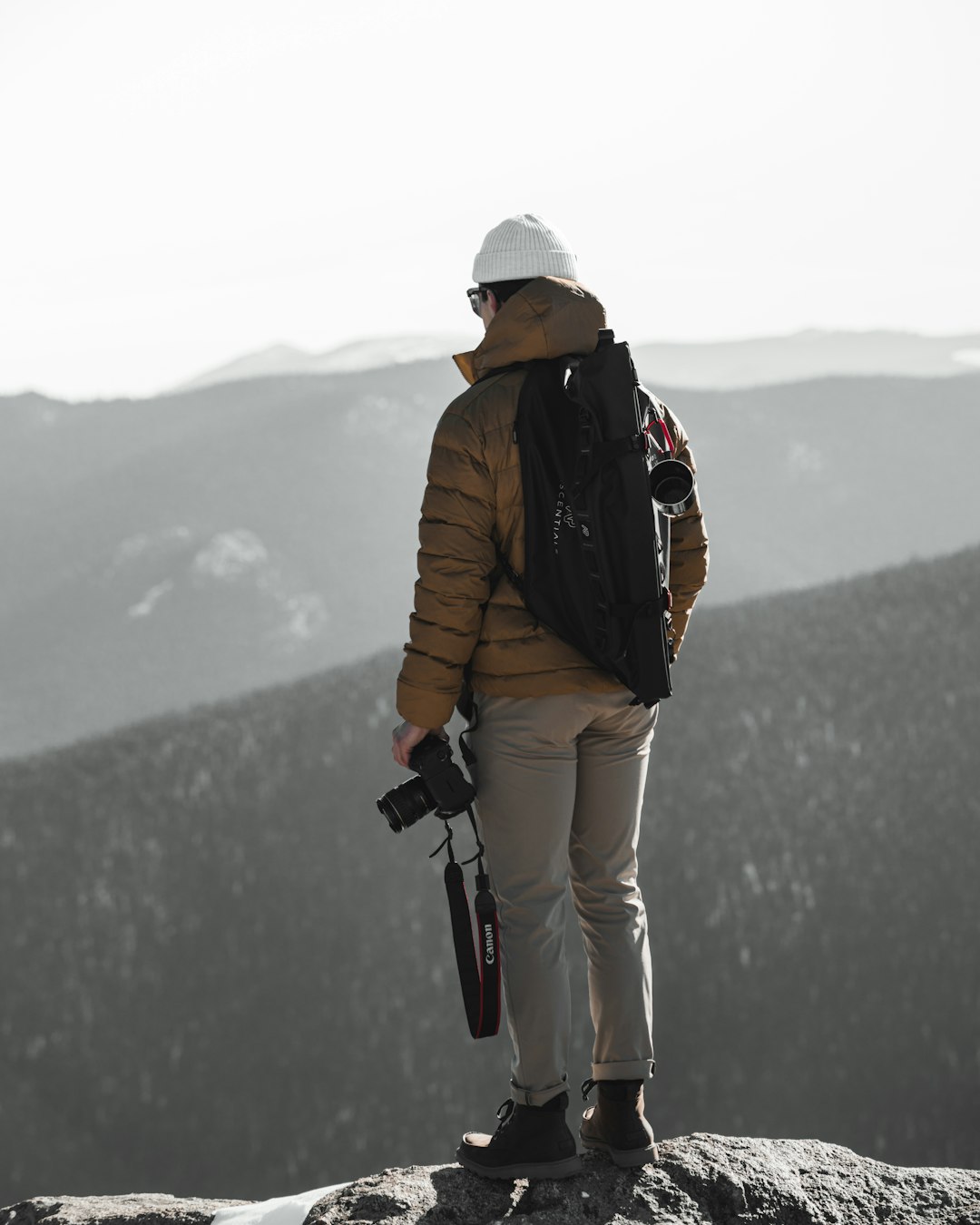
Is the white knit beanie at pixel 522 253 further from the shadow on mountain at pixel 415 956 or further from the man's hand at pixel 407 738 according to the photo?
the shadow on mountain at pixel 415 956

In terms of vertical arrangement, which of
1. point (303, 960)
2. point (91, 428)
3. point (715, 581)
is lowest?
point (303, 960)

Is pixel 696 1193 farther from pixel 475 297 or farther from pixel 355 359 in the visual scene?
pixel 355 359

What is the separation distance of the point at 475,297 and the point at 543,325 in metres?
0.45

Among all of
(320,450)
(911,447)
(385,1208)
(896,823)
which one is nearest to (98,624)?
(320,450)

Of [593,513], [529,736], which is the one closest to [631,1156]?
[529,736]

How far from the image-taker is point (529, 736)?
4746mm

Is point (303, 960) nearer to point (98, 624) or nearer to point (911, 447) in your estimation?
point (98, 624)

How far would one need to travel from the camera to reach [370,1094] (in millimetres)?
25672

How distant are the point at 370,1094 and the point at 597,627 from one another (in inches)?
931

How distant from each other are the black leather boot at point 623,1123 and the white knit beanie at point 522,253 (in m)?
3.39

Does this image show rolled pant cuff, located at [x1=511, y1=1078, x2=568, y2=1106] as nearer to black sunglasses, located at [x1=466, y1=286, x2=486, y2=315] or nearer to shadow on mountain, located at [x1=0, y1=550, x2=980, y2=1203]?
black sunglasses, located at [x1=466, y1=286, x2=486, y2=315]

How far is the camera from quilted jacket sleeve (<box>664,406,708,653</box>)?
17.0ft

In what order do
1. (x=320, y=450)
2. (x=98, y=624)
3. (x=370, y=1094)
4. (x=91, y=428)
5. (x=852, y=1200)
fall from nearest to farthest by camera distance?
(x=852, y=1200) < (x=370, y=1094) < (x=98, y=624) < (x=320, y=450) < (x=91, y=428)

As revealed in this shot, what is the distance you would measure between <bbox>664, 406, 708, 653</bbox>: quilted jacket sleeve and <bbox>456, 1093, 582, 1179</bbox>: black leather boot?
6.62 ft
